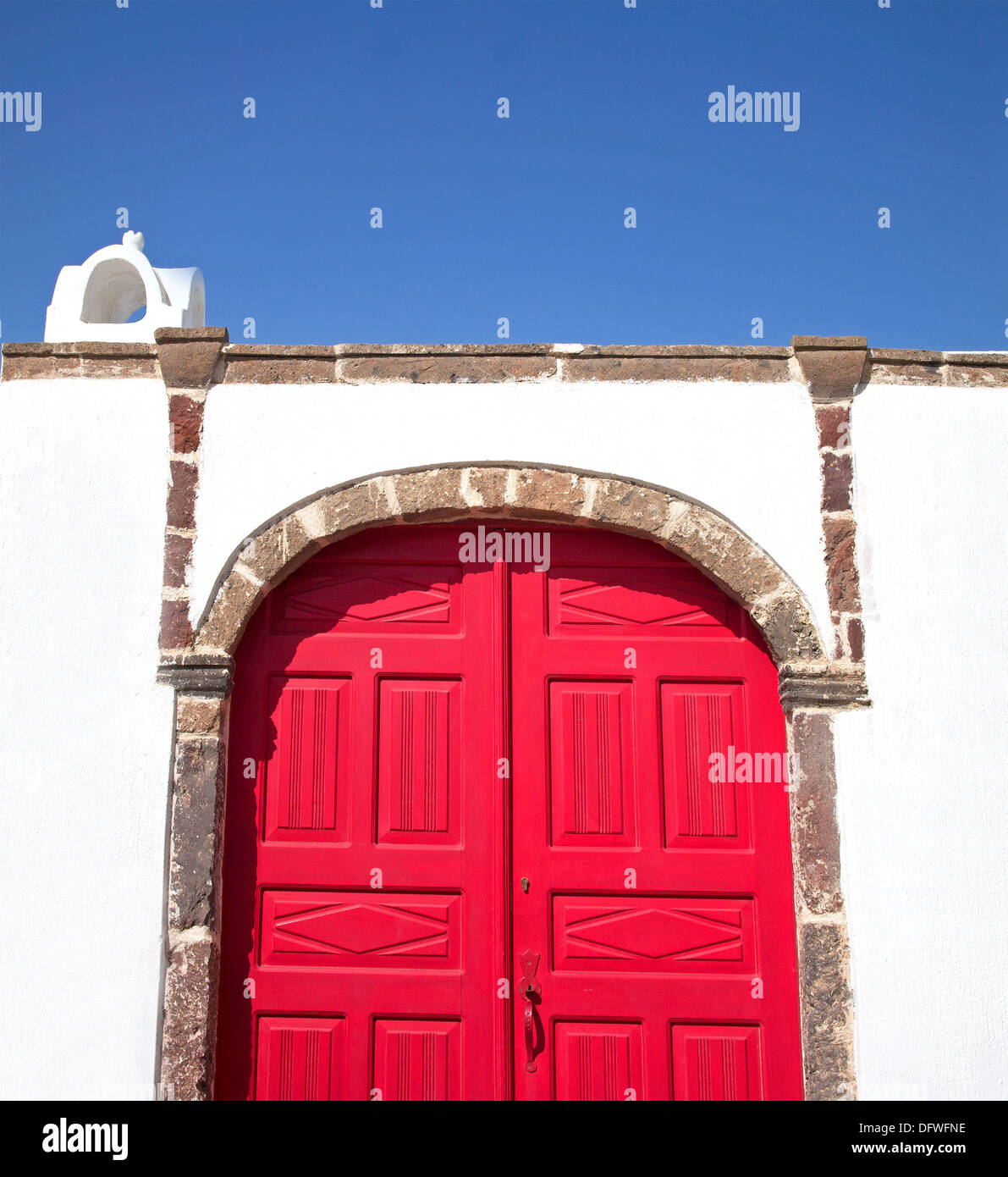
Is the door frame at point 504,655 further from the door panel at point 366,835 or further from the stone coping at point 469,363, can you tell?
the stone coping at point 469,363

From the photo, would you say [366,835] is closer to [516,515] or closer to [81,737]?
[81,737]

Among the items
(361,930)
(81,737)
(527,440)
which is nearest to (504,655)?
(527,440)

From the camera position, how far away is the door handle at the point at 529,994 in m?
3.17

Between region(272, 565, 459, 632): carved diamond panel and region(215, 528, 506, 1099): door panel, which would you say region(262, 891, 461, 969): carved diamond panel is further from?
region(272, 565, 459, 632): carved diamond panel

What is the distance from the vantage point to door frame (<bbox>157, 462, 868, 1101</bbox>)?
121 inches

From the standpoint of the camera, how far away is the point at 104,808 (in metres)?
3.18

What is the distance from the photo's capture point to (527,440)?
3463 mm

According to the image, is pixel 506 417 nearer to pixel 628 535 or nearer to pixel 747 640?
pixel 628 535

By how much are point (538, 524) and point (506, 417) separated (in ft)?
1.33

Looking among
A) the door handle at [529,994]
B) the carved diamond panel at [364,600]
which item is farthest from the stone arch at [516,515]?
the door handle at [529,994]

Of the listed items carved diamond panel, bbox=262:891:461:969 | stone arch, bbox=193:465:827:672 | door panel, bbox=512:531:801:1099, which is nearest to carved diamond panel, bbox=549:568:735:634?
door panel, bbox=512:531:801:1099

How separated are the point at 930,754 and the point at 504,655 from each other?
1.48 meters

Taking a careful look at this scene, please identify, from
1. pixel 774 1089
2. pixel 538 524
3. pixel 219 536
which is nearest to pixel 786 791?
pixel 774 1089
